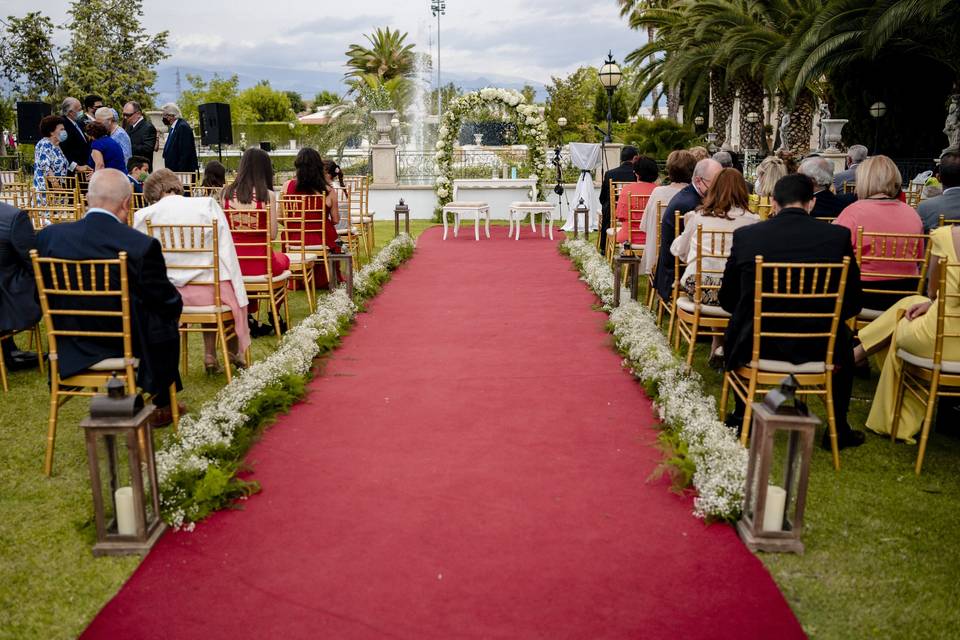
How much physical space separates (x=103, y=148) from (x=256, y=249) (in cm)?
518

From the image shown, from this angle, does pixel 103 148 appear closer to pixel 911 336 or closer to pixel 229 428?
pixel 229 428

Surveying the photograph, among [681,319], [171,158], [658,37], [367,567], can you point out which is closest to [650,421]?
[681,319]

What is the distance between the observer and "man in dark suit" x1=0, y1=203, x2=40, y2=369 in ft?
18.3

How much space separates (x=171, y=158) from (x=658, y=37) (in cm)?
1892

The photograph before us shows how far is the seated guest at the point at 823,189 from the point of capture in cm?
651

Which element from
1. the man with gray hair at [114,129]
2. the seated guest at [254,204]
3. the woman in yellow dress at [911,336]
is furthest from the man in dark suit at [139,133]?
the woman in yellow dress at [911,336]

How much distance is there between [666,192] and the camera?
7.63 m

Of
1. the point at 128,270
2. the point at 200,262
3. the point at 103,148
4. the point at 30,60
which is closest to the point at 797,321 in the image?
the point at 128,270

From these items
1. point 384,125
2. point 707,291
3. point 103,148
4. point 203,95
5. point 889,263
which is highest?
point 203,95

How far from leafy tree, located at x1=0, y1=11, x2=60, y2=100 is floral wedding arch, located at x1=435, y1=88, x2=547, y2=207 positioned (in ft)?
83.5

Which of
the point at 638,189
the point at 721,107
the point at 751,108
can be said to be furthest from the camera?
the point at 721,107

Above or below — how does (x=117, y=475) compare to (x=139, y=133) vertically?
below

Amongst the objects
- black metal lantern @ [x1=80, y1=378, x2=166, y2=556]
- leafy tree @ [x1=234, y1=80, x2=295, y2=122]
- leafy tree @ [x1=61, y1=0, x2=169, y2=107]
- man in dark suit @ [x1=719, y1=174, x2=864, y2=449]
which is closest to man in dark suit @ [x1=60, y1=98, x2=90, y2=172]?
black metal lantern @ [x1=80, y1=378, x2=166, y2=556]

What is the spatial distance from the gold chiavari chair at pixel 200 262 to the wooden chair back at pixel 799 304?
3.39 meters
